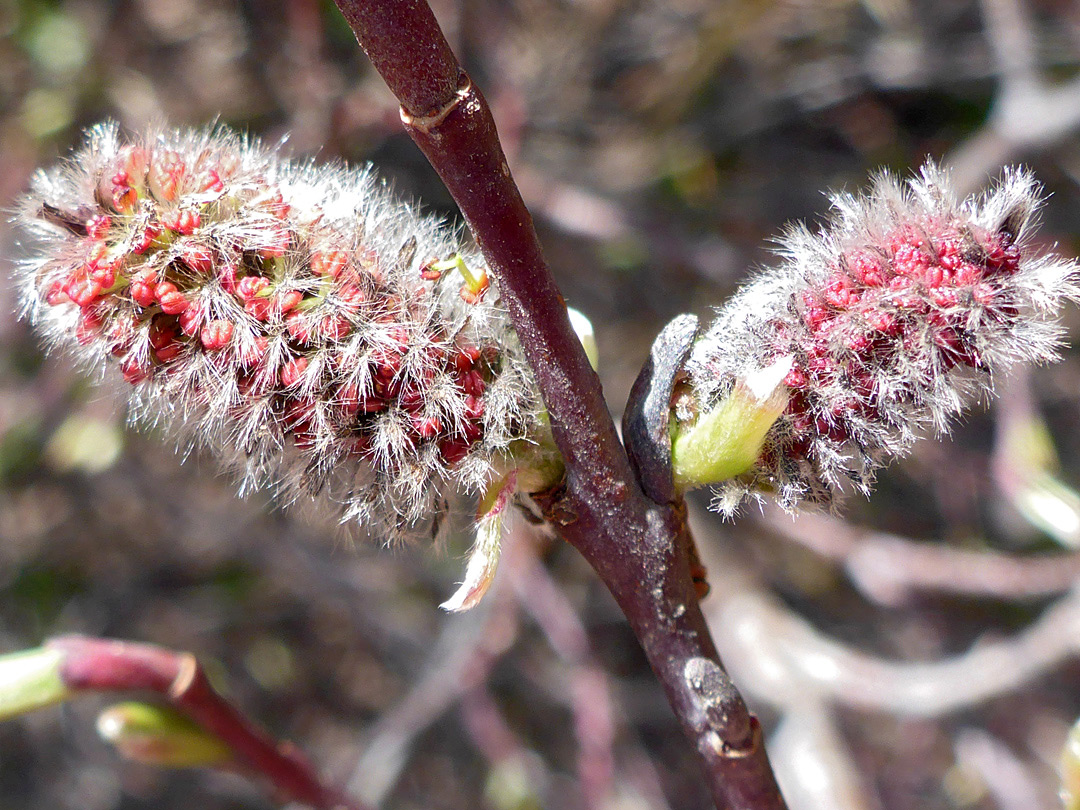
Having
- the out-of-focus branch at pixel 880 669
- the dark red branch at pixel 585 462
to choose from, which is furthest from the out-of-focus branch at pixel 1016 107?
the dark red branch at pixel 585 462

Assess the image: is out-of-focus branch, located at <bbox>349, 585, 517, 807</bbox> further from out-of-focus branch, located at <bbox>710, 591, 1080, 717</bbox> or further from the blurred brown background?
out-of-focus branch, located at <bbox>710, 591, 1080, 717</bbox>

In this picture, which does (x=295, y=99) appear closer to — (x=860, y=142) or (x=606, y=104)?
(x=606, y=104)

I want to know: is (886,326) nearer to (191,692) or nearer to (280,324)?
(280,324)

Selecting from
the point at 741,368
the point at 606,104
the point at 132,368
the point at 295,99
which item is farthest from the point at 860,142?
the point at 132,368

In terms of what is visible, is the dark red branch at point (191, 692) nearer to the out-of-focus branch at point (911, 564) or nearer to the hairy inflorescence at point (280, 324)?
the hairy inflorescence at point (280, 324)

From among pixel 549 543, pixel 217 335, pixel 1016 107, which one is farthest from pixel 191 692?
pixel 1016 107

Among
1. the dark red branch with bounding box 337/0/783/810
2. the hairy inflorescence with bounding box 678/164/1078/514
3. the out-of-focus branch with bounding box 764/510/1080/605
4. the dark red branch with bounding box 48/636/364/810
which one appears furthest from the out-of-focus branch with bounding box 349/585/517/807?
the hairy inflorescence with bounding box 678/164/1078/514
